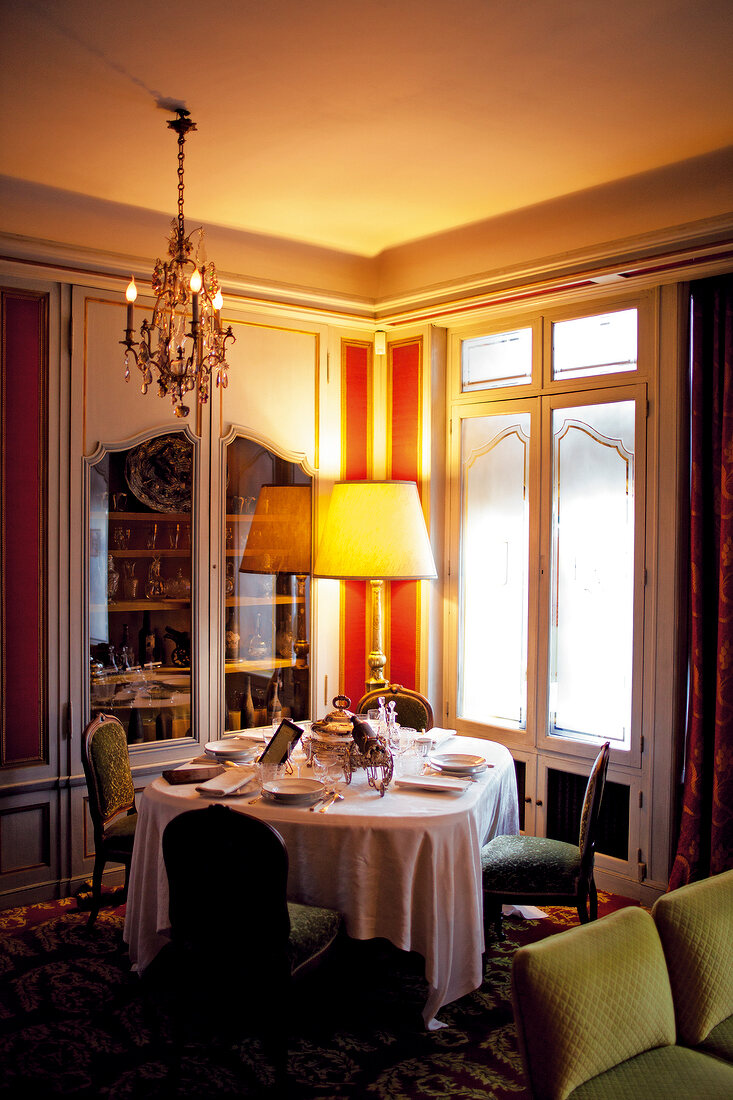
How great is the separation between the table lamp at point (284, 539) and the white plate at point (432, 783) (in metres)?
1.51

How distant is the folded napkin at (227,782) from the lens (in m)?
2.69

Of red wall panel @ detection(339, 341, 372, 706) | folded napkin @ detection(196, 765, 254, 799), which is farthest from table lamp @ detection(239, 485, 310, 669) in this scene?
folded napkin @ detection(196, 765, 254, 799)

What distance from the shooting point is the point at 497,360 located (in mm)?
4219

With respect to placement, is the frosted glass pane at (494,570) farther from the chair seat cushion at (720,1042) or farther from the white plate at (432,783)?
the chair seat cushion at (720,1042)

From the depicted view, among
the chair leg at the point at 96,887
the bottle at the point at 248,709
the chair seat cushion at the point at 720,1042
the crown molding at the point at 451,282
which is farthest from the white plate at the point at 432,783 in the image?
the crown molding at the point at 451,282

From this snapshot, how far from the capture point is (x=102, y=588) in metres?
3.69

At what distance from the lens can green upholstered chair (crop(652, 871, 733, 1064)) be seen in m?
2.00

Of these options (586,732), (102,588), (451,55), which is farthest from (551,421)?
(102,588)

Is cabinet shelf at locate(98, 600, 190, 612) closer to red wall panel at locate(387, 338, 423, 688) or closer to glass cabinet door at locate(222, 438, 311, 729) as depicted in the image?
glass cabinet door at locate(222, 438, 311, 729)

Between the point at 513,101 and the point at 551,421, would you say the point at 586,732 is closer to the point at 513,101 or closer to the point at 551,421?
the point at 551,421

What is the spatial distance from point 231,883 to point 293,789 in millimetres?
534

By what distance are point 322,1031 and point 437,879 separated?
62 centimetres

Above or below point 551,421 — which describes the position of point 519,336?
above

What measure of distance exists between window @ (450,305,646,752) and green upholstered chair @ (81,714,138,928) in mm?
1814
